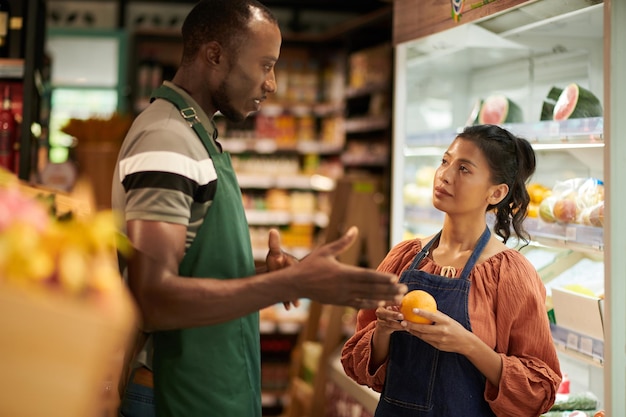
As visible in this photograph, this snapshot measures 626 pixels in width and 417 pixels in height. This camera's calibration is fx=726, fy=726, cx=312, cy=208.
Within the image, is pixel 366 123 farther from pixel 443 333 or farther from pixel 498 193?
pixel 443 333

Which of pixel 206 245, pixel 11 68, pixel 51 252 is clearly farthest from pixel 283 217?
pixel 51 252

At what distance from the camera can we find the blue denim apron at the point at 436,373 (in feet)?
6.89

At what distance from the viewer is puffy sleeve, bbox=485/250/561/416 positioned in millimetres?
1997

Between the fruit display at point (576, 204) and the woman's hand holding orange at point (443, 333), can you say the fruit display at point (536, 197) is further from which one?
the woman's hand holding orange at point (443, 333)

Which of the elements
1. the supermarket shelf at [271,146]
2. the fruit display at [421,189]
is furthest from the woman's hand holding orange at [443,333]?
the supermarket shelf at [271,146]

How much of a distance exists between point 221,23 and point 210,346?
2.67 feet

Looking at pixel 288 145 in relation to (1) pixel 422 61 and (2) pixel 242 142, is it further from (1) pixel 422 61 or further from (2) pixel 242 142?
(1) pixel 422 61

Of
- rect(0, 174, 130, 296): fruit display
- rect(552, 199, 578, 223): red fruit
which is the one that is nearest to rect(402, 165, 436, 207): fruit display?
rect(552, 199, 578, 223): red fruit

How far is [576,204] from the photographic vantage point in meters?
2.83

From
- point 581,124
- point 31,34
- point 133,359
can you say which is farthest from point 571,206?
point 31,34

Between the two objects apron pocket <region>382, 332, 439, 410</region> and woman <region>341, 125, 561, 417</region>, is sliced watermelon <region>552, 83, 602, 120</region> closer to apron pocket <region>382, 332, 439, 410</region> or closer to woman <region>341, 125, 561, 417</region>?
woman <region>341, 125, 561, 417</region>

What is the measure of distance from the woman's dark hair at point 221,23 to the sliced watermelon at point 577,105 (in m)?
1.52

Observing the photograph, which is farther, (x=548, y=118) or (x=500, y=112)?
(x=500, y=112)

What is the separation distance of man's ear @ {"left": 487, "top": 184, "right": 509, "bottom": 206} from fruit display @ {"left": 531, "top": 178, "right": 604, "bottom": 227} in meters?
0.56
